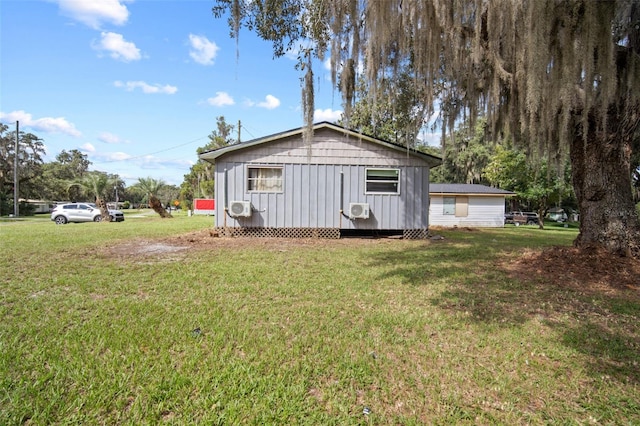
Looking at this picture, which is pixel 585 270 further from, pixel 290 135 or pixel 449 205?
pixel 449 205

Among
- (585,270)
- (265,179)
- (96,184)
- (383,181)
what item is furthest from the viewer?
(96,184)

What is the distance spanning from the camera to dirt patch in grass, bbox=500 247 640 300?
4.40m

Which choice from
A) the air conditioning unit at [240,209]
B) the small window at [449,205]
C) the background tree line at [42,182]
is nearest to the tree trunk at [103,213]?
the background tree line at [42,182]

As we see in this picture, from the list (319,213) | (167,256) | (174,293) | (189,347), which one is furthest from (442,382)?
(319,213)

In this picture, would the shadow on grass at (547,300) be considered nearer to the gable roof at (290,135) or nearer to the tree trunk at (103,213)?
the gable roof at (290,135)

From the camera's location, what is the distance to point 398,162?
976cm

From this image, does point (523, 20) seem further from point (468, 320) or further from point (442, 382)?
point (442, 382)

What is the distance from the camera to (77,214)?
17.7 metres

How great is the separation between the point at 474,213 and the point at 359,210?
38.1 ft

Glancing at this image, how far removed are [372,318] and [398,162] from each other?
284 inches

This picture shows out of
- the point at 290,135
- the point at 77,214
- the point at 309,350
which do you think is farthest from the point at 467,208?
the point at 77,214

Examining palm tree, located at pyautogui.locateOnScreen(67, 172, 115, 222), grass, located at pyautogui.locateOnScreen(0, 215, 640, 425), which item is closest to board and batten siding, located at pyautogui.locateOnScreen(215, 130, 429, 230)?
grass, located at pyautogui.locateOnScreen(0, 215, 640, 425)

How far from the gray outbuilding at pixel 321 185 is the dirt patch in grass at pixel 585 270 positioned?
4.45m

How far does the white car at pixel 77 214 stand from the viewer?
Answer: 56.4 feet
